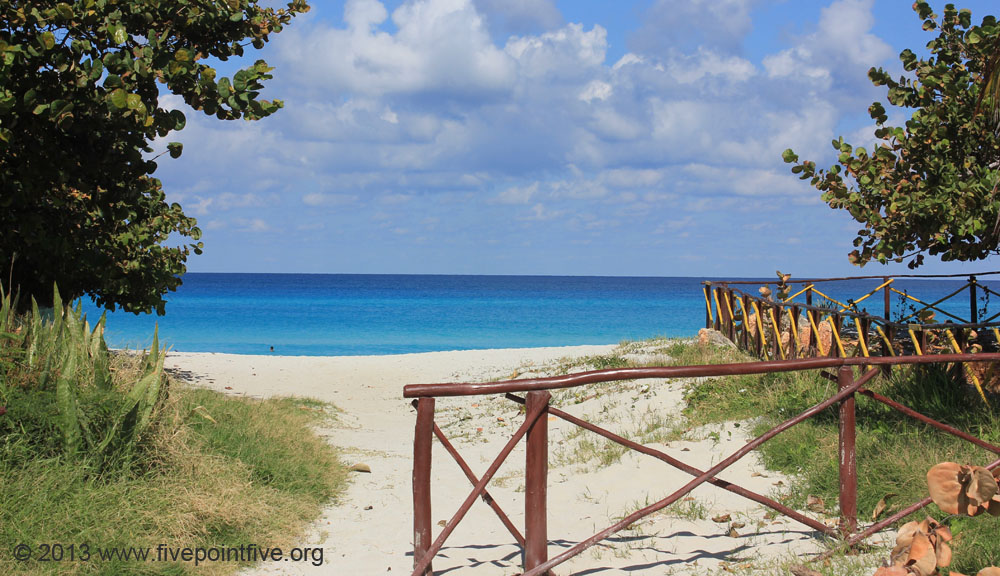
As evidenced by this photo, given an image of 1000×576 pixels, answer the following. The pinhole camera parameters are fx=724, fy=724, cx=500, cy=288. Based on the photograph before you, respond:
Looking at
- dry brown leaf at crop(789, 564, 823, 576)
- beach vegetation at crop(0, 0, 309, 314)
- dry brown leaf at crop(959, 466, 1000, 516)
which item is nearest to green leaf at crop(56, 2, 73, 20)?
beach vegetation at crop(0, 0, 309, 314)

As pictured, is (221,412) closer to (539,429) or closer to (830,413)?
(539,429)

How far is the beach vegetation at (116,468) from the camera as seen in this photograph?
15.3 feet

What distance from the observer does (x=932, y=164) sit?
7.45m

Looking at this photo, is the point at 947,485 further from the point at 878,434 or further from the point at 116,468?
the point at 116,468

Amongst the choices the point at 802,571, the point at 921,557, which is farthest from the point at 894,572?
the point at 802,571

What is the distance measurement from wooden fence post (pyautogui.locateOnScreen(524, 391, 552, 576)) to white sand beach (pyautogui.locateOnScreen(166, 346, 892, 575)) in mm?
657

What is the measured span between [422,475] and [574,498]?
9.90ft

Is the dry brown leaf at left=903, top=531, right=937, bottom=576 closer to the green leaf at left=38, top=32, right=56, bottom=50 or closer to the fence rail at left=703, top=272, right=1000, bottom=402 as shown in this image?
the fence rail at left=703, top=272, right=1000, bottom=402

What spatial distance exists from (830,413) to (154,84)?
768 centimetres

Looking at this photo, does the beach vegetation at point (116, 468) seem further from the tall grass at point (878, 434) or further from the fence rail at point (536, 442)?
the tall grass at point (878, 434)

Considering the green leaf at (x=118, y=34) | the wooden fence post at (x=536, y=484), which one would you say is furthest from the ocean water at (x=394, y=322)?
the wooden fence post at (x=536, y=484)

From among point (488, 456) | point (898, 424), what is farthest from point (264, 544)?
point (898, 424)

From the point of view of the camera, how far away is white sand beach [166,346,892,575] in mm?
4961

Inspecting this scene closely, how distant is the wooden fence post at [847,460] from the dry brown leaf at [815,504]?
2.66 feet
